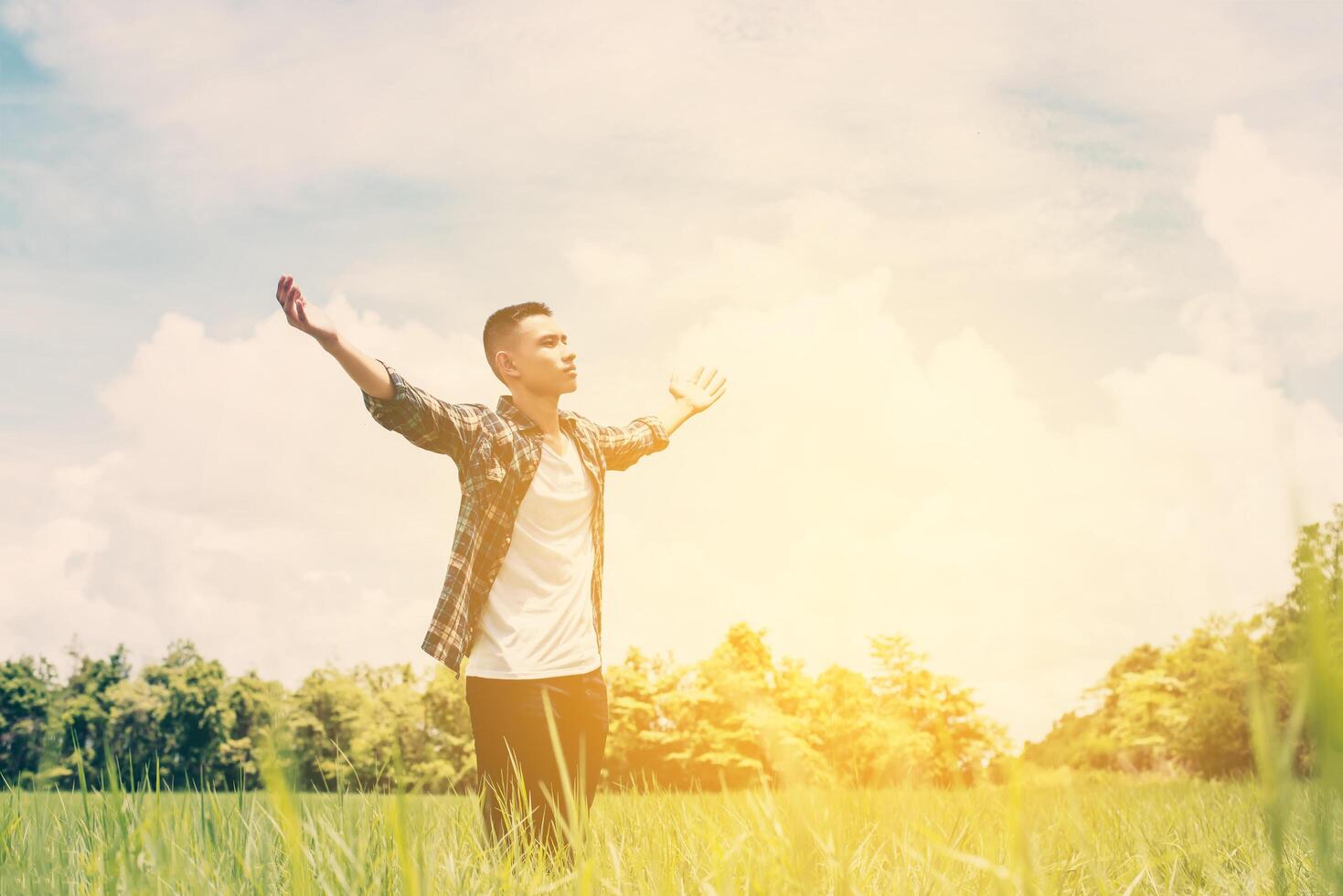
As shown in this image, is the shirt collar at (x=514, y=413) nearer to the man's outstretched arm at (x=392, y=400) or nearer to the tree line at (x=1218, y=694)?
the man's outstretched arm at (x=392, y=400)

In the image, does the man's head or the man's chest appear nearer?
A: the man's chest

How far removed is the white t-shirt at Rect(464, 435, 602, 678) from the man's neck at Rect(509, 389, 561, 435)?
4.7 inches

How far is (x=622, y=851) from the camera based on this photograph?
Result: 3051 mm

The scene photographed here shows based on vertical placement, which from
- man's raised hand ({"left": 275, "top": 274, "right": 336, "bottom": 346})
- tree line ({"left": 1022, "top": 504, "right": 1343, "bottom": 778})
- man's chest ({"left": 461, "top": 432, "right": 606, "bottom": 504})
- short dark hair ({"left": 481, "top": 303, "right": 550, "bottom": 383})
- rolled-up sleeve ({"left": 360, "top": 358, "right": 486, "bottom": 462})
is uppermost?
short dark hair ({"left": 481, "top": 303, "right": 550, "bottom": 383})

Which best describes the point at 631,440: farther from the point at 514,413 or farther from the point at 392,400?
the point at 392,400

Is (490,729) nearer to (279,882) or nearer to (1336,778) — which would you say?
(279,882)

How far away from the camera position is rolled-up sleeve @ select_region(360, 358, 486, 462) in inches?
151

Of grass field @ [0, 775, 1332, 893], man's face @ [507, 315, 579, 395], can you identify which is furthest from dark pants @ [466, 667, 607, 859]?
man's face @ [507, 315, 579, 395]

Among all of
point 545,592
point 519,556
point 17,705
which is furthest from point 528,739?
point 17,705

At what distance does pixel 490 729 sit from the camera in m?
3.79

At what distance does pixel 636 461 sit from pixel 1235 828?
Result: 334cm

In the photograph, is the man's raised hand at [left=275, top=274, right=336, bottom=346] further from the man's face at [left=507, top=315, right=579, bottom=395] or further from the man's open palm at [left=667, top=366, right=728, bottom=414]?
the man's open palm at [left=667, top=366, right=728, bottom=414]

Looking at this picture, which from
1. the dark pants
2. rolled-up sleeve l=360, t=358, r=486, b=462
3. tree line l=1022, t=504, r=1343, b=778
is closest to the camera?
tree line l=1022, t=504, r=1343, b=778

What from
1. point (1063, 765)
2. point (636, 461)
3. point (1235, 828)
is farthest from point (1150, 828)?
point (1063, 765)
